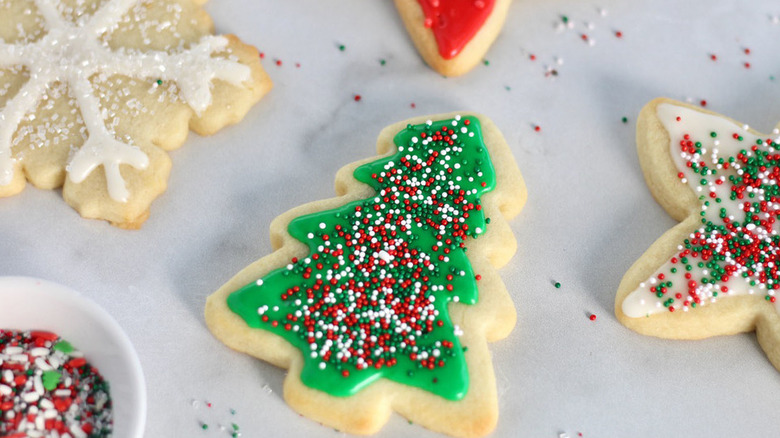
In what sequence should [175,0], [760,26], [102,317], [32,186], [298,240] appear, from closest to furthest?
[102,317], [298,240], [32,186], [175,0], [760,26]

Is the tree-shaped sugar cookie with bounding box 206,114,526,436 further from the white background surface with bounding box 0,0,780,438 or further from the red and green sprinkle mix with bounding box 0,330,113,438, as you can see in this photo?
the red and green sprinkle mix with bounding box 0,330,113,438

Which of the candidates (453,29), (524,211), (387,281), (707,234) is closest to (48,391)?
(387,281)

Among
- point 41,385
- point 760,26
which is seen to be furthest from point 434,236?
point 760,26

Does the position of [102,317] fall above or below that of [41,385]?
above

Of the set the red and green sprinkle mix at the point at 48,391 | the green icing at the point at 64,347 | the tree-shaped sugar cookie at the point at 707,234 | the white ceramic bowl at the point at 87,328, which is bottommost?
the red and green sprinkle mix at the point at 48,391

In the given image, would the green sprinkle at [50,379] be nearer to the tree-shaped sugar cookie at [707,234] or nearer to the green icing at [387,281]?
the green icing at [387,281]

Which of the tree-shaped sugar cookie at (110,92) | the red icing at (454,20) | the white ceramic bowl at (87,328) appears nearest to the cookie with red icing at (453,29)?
the red icing at (454,20)

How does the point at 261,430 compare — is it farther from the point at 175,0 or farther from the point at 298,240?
the point at 175,0

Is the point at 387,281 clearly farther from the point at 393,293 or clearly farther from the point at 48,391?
the point at 48,391
